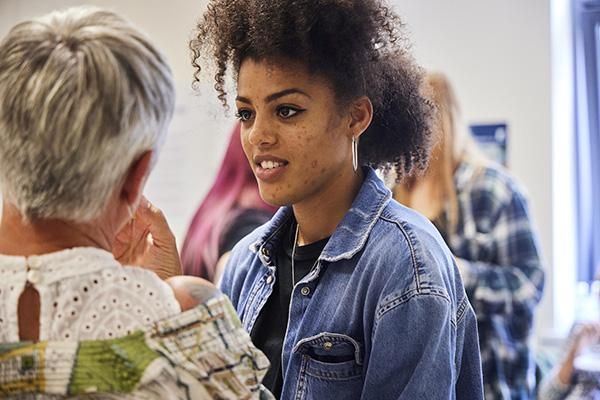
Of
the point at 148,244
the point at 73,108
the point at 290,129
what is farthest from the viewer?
the point at 290,129

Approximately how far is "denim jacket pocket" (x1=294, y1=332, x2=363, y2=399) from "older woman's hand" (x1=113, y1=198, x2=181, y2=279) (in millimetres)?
291

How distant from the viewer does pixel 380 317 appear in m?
1.39

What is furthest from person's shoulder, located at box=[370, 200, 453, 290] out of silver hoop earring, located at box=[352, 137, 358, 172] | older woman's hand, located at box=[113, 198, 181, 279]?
older woman's hand, located at box=[113, 198, 181, 279]

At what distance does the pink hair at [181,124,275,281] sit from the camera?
319 cm

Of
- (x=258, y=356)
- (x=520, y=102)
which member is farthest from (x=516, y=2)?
(x=258, y=356)

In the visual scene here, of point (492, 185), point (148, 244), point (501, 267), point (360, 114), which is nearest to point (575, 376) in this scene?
point (501, 267)

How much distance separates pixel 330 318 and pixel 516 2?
279cm

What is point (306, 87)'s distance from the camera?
60.9 inches

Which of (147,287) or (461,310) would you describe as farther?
(461,310)

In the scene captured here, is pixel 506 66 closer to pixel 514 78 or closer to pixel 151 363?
pixel 514 78

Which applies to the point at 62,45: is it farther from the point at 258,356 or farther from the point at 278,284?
the point at 278,284

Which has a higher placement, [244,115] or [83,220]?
[244,115]

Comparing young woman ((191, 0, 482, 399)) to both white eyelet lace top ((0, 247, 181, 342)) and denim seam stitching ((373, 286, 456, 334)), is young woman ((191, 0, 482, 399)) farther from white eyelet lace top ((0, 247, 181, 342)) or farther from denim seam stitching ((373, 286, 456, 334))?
white eyelet lace top ((0, 247, 181, 342))

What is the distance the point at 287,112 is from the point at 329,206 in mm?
188
